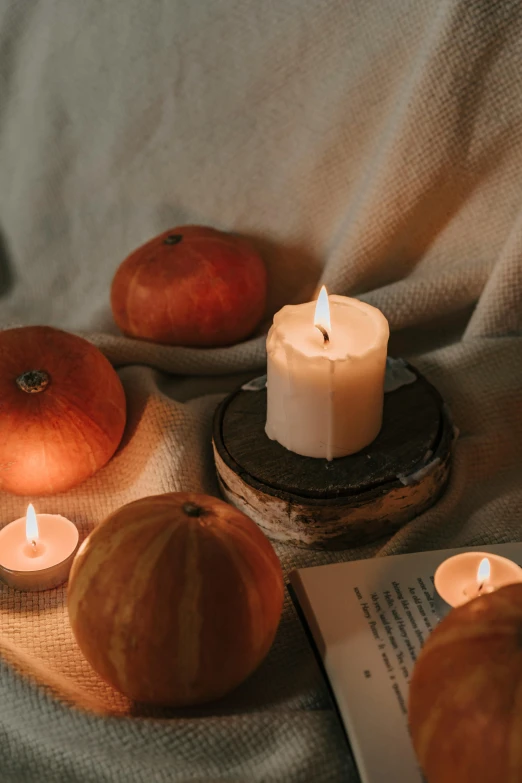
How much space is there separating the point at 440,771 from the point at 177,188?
904mm

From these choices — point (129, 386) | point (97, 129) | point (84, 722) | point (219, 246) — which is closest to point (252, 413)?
point (129, 386)

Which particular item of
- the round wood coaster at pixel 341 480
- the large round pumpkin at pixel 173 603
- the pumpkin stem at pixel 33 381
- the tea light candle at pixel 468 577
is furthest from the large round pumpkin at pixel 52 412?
the tea light candle at pixel 468 577

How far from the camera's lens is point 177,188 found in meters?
1.23

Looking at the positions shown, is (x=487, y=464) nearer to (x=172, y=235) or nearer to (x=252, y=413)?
(x=252, y=413)

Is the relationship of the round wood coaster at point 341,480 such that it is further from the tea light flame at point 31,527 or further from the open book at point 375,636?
the tea light flame at point 31,527

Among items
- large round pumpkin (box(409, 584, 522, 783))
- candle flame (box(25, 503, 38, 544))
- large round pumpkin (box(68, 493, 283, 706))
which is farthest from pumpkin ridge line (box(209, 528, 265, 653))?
candle flame (box(25, 503, 38, 544))

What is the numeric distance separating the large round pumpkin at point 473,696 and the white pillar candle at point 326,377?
29 cm

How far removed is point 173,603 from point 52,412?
333mm

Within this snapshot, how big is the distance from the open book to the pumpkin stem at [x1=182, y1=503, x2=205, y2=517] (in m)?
0.14

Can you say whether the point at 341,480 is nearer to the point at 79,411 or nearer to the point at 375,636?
the point at 375,636

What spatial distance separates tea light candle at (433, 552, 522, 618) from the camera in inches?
28.0

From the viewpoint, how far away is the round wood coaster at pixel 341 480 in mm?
836

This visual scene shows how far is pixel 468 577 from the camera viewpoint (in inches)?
29.1

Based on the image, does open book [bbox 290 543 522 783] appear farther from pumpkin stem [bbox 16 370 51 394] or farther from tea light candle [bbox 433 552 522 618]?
pumpkin stem [bbox 16 370 51 394]
